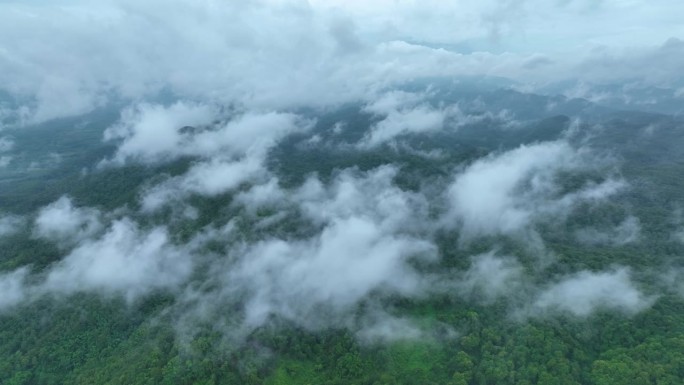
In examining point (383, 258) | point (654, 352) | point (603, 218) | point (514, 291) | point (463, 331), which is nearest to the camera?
point (654, 352)

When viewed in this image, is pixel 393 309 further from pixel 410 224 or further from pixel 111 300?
pixel 111 300

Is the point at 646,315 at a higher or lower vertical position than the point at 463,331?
higher

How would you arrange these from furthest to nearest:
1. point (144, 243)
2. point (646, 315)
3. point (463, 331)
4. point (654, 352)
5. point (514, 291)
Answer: point (144, 243) → point (514, 291) → point (463, 331) → point (646, 315) → point (654, 352)

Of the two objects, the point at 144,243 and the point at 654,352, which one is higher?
the point at 654,352

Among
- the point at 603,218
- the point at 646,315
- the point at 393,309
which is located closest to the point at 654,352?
the point at 646,315

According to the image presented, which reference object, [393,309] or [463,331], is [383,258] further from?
[463,331]

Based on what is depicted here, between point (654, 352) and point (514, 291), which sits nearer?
point (654, 352)

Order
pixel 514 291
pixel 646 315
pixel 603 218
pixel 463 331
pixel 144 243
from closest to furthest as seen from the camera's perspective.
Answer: pixel 646 315 < pixel 463 331 < pixel 514 291 < pixel 144 243 < pixel 603 218

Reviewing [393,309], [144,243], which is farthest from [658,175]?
[144,243]

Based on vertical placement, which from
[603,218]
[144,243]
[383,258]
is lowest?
[144,243]
